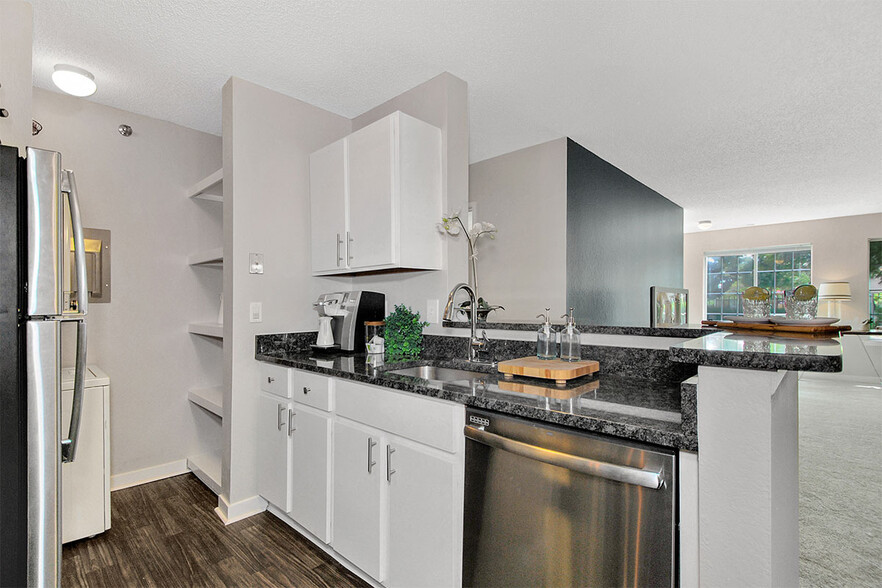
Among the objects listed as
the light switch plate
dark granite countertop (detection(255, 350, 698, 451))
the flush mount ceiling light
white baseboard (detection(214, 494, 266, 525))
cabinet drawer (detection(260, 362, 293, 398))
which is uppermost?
the flush mount ceiling light

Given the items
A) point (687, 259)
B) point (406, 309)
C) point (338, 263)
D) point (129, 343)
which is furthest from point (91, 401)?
point (687, 259)

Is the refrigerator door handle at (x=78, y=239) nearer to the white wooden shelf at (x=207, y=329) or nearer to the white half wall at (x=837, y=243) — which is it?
the white wooden shelf at (x=207, y=329)

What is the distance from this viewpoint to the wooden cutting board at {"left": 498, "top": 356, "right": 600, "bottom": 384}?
1.55 meters

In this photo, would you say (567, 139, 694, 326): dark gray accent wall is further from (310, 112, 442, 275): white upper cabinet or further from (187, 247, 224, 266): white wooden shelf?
(187, 247, 224, 266): white wooden shelf

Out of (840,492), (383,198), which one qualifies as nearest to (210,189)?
(383,198)

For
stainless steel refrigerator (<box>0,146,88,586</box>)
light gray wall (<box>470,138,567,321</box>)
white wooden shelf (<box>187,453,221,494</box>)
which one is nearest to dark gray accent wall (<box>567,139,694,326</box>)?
light gray wall (<box>470,138,567,321</box>)

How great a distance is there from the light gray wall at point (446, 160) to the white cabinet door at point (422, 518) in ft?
3.45

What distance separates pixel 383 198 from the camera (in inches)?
90.0

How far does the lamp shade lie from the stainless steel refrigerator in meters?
9.21

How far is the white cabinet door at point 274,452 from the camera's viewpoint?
2264 millimetres

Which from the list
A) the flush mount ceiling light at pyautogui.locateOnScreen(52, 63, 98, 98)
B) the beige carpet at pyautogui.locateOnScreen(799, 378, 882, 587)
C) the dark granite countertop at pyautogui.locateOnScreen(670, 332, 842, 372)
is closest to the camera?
the dark granite countertop at pyautogui.locateOnScreen(670, 332, 842, 372)

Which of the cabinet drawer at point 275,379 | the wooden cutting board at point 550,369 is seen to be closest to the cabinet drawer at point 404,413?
the wooden cutting board at point 550,369

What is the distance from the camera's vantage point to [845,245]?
275 inches

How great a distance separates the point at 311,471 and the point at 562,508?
4.29 ft
